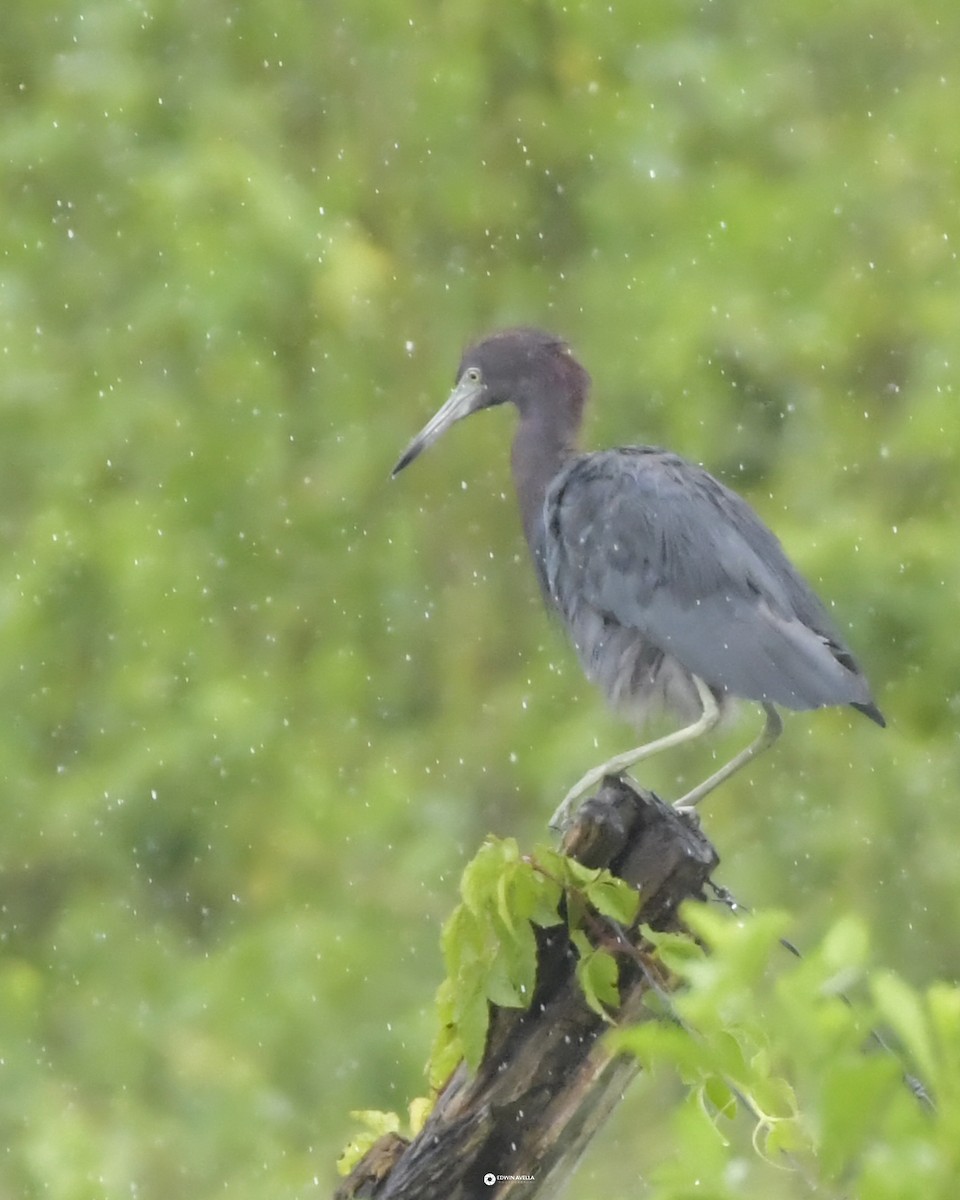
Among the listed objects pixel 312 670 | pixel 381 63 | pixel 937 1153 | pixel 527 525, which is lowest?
pixel 312 670

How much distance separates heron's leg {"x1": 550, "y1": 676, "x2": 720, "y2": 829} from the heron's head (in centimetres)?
69

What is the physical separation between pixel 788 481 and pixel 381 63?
4.59ft

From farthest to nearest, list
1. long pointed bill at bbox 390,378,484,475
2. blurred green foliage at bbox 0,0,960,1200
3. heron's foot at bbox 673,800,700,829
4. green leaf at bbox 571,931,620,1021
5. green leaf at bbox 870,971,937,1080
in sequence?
blurred green foliage at bbox 0,0,960,1200 < long pointed bill at bbox 390,378,484,475 < heron's foot at bbox 673,800,700,829 < green leaf at bbox 571,931,620,1021 < green leaf at bbox 870,971,937,1080

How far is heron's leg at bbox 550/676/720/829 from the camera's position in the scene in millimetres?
2275

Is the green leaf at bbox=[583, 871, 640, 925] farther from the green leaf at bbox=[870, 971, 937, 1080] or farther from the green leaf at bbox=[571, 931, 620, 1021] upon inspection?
the green leaf at bbox=[870, 971, 937, 1080]

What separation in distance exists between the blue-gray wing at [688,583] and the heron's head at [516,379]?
339 millimetres

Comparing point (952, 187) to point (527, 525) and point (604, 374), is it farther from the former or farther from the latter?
point (527, 525)

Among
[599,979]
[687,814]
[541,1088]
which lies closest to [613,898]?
[599,979]

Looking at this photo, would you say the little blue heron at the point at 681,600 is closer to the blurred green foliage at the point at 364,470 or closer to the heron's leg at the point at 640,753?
the heron's leg at the point at 640,753

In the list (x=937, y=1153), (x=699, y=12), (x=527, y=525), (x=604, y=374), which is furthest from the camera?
(x=699, y=12)

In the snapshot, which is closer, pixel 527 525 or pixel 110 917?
pixel 527 525

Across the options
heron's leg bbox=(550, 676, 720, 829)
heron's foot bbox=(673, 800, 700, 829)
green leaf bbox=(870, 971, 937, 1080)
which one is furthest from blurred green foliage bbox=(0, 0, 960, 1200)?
green leaf bbox=(870, 971, 937, 1080)

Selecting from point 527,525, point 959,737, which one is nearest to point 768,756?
point 959,737

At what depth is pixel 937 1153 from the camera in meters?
0.89
